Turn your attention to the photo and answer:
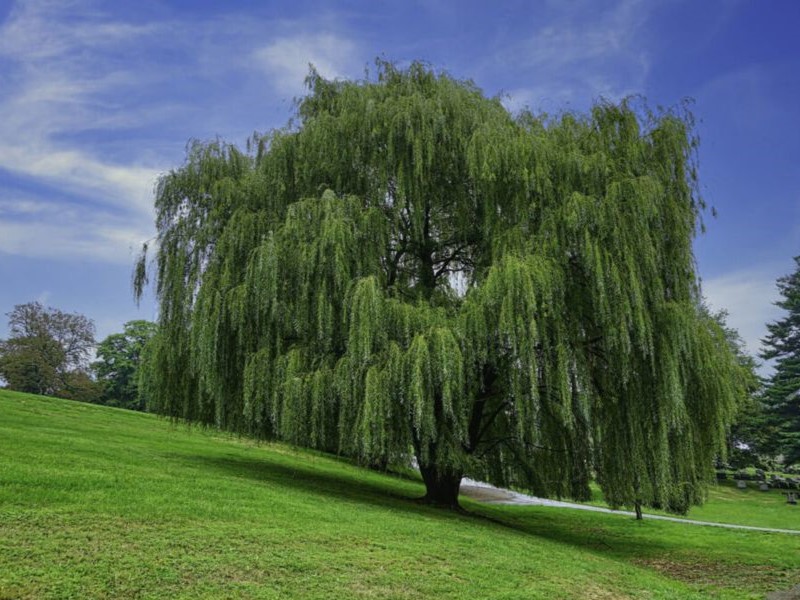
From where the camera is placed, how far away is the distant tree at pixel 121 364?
163 ft

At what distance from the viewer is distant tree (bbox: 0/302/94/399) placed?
46.9 meters

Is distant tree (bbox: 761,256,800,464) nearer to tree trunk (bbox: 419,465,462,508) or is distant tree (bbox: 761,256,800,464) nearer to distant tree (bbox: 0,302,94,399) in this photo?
tree trunk (bbox: 419,465,462,508)

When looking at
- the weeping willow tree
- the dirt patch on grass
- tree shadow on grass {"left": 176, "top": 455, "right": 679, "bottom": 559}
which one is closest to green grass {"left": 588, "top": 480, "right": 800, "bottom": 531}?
tree shadow on grass {"left": 176, "top": 455, "right": 679, "bottom": 559}

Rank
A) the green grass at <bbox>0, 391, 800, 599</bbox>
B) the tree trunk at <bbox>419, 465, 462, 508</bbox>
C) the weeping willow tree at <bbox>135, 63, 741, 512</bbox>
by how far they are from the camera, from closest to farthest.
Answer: the green grass at <bbox>0, 391, 800, 599</bbox> → the weeping willow tree at <bbox>135, 63, 741, 512</bbox> → the tree trunk at <bbox>419, 465, 462, 508</bbox>

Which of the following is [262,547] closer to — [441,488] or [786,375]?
[441,488]

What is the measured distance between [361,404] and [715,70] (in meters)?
9.92

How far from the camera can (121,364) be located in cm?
4981

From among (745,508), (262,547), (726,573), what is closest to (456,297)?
(726,573)

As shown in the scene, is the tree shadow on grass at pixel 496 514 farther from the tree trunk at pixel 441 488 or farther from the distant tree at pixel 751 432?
the distant tree at pixel 751 432

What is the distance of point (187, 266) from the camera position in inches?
559

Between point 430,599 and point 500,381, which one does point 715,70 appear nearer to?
point 500,381

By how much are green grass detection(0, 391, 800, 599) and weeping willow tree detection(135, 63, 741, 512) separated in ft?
4.55

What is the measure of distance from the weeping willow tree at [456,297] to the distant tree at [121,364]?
3885cm

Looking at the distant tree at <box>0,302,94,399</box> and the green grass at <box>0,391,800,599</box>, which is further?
the distant tree at <box>0,302,94,399</box>
